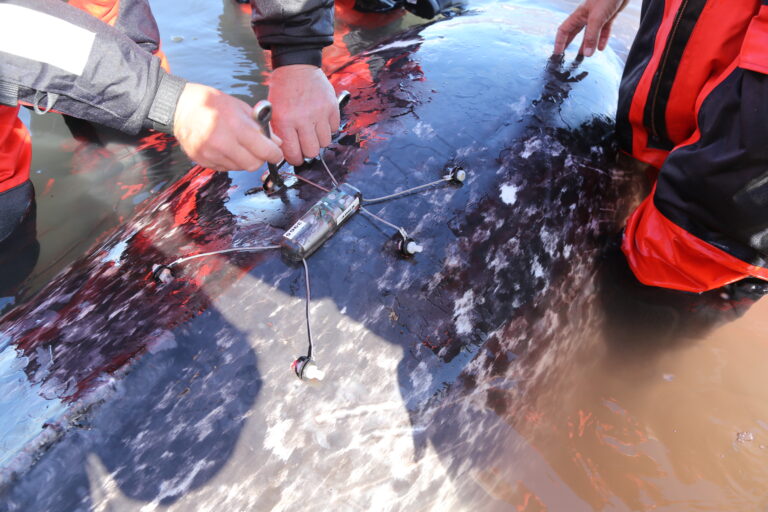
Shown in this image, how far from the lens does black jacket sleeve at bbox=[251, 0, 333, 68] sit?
6.25 feet

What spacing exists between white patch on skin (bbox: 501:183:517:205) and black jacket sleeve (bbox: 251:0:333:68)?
93cm

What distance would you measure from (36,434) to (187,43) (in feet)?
12.8

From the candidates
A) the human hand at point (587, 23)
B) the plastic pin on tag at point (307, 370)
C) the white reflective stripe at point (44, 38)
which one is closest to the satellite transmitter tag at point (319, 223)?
the plastic pin on tag at point (307, 370)

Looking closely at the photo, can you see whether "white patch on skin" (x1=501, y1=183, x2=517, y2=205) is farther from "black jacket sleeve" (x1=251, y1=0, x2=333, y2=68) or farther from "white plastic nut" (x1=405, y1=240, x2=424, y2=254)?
"black jacket sleeve" (x1=251, y1=0, x2=333, y2=68)

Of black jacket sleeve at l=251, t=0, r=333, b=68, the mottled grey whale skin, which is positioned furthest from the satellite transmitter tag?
black jacket sleeve at l=251, t=0, r=333, b=68

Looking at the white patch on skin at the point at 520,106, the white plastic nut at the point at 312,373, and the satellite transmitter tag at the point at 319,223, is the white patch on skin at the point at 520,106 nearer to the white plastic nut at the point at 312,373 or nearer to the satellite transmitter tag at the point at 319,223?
the satellite transmitter tag at the point at 319,223

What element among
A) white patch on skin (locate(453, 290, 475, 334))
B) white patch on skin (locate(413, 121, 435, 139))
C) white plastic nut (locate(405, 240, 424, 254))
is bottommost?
white patch on skin (locate(453, 290, 475, 334))

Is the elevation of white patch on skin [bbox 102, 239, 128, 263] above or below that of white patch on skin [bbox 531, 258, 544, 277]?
above

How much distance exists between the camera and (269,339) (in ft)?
4.19

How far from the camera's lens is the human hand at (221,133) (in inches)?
58.2

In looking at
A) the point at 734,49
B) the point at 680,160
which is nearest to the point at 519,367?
the point at 680,160

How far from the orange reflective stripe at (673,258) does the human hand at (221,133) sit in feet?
4.49

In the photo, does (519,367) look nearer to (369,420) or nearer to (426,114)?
(369,420)

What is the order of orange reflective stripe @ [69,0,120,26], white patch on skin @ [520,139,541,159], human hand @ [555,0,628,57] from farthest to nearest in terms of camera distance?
orange reflective stripe @ [69,0,120,26], human hand @ [555,0,628,57], white patch on skin @ [520,139,541,159]
